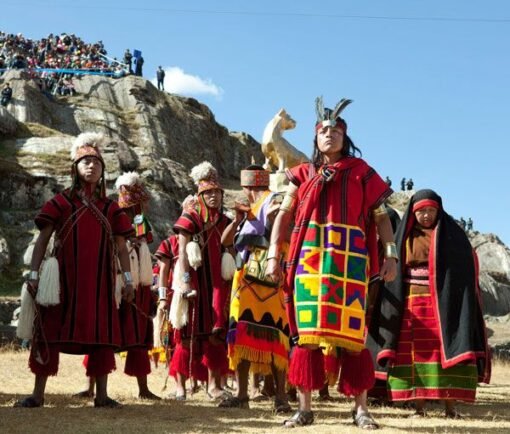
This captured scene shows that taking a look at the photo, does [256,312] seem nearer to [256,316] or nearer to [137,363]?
[256,316]

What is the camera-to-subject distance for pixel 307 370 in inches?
208

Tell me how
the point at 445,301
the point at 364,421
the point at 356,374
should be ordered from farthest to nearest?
the point at 445,301 < the point at 356,374 < the point at 364,421

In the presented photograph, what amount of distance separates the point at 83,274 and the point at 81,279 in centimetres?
4

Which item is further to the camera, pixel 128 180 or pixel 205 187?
pixel 128 180

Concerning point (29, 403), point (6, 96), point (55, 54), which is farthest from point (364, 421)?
point (55, 54)

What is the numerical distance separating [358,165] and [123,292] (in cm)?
220

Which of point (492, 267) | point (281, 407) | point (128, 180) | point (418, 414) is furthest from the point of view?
point (492, 267)

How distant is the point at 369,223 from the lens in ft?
18.2

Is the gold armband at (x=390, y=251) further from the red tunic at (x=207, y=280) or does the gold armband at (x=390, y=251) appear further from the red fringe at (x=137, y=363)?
the red fringe at (x=137, y=363)

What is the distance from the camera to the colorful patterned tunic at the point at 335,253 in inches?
206

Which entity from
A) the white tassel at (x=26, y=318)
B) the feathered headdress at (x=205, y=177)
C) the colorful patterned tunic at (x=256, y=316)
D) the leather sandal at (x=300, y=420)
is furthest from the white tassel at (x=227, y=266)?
the leather sandal at (x=300, y=420)

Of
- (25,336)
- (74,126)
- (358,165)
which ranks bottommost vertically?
(25,336)

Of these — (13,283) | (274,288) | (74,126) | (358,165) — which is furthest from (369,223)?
(74,126)

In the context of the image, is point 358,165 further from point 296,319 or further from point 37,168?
point 37,168
